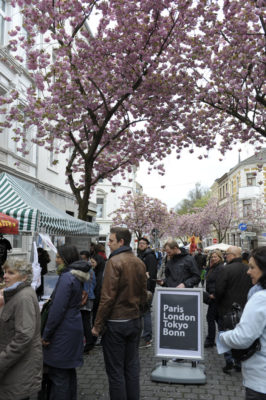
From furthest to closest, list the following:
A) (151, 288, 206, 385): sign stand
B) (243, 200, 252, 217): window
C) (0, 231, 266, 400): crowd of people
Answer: (243, 200, 252, 217): window, (151, 288, 206, 385): sign stand, (0, 231, 266, 400): crowd of people

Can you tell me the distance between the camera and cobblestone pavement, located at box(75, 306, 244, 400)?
16.7 ft

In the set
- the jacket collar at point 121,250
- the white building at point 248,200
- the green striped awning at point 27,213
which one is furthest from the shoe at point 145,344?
the white building at point 248,200

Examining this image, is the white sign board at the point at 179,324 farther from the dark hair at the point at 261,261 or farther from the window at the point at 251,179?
the window at the point at 251,179

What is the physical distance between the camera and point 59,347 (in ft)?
12.8

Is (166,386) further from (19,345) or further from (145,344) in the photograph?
(19,345)

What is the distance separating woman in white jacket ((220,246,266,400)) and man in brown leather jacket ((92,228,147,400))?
170 centimetres

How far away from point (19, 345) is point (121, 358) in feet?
4.56

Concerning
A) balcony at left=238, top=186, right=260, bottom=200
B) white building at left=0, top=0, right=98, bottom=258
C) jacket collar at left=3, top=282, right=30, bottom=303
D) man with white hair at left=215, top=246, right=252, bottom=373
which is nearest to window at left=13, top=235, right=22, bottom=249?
white building at left=0, top=0, right=98, bottom=258

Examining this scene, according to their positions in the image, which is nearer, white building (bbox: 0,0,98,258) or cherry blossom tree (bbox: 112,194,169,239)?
white building (bbox: 0,0,98,258)

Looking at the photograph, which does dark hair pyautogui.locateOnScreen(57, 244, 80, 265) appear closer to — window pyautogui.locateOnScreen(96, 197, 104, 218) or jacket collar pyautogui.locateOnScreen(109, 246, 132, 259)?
jacket collar pyautogui.locateOnScreen(109, 246, 132, 259)

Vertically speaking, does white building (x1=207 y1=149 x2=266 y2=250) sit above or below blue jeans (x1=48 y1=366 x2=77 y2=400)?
above

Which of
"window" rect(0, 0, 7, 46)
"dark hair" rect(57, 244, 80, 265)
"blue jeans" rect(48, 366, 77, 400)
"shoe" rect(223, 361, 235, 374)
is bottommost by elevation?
"shoe" rect(223, 361, 235, 374)

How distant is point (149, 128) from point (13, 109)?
4.46m

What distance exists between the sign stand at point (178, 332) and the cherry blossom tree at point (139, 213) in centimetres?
3757
